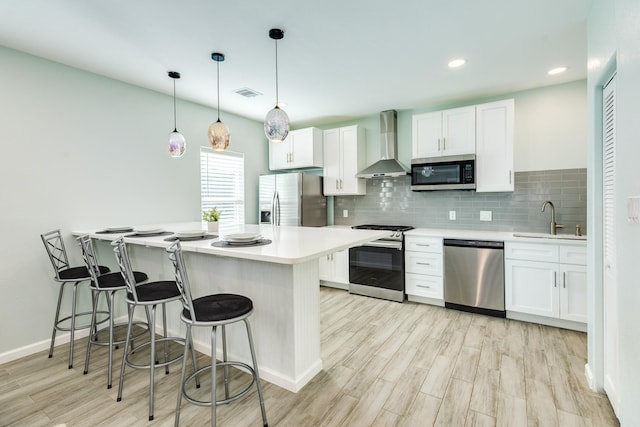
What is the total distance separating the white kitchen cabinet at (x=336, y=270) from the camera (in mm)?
4297

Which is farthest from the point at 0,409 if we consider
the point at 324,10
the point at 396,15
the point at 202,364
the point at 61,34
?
the point at 396,15

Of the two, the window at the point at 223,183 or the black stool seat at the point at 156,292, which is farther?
the window at the point at 223,183

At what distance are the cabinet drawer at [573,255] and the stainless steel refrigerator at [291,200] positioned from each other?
2.98m

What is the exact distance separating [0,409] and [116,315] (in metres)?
1.36

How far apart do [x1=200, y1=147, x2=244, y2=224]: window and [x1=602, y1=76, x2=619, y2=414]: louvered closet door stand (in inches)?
159

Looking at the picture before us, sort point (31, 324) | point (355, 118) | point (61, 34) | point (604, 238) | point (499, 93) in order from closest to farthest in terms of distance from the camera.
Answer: point (604, 238), point (61, 34), point (31, 324), point (499, 93), point (355, 118)

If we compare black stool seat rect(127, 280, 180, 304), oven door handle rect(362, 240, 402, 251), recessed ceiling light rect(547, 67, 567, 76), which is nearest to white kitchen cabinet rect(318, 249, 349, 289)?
oven door handle rect(362, 240, 402, 251)

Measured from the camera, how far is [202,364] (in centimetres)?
239

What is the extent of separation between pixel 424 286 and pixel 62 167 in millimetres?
4017

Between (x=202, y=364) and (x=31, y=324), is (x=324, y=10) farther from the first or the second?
(x=31, y=324)

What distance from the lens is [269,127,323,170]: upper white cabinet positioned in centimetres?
456

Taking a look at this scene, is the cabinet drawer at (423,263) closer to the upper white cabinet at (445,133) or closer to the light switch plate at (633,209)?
the upper white cabinet at (445,133)

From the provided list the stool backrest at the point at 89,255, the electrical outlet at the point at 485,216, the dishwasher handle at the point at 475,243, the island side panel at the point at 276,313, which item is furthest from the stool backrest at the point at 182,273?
the electrical outlet at the point at 485,216

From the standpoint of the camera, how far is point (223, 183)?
4457 mm
